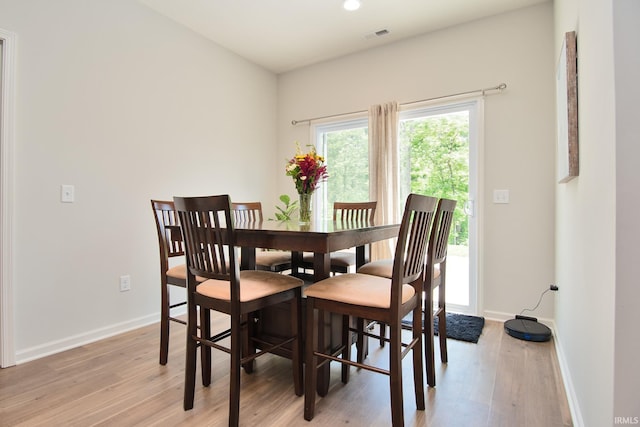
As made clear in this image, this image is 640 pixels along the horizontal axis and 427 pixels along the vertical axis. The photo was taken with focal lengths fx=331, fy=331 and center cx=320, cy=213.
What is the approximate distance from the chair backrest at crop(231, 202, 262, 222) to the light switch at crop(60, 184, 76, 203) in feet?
3.66

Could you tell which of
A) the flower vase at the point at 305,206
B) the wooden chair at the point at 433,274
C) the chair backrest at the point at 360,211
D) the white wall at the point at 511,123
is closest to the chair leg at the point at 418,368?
the wooden chair at the point at 433,274

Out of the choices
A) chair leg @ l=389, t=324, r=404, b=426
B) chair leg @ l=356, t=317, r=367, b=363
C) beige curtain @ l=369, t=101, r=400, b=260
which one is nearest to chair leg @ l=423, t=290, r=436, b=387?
chair leg @ l=356, t=317, r=367, b=363

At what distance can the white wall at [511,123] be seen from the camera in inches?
109

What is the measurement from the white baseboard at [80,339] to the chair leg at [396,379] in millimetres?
2290

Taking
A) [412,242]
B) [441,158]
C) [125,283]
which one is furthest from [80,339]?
[441,158]

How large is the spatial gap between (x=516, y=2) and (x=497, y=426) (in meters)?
3.16

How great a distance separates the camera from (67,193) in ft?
7.72

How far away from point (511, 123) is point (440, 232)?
171cm

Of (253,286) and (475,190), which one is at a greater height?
(475,190)

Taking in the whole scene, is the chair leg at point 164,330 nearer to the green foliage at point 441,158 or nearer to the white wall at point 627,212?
the white wall at point 627,212

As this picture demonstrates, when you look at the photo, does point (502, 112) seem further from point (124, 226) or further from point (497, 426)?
point (124, 226)

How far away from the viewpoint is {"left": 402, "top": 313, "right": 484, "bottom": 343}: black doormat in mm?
2513

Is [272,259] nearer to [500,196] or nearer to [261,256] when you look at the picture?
[261,256]

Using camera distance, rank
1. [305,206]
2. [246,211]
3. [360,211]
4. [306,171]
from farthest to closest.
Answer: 1. [360,211]
2. [246,211]
3. [305,206]
4. [306,171]
